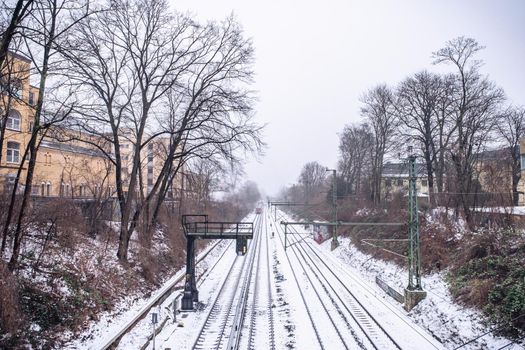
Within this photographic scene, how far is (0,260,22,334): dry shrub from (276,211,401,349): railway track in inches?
413

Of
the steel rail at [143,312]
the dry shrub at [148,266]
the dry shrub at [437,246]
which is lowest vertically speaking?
the steel rail at [143,312]

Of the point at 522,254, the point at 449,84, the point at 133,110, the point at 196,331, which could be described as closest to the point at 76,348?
the point at 196,331

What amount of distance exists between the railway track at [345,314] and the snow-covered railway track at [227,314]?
3770 mm

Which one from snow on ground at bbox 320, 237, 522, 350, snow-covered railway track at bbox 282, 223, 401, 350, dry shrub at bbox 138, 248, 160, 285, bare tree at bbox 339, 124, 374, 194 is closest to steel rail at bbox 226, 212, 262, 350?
snow-covered railway track at bbox 282, 223, 401, 350

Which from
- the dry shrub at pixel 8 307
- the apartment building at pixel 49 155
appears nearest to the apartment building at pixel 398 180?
the apartment building at pixel 49 155

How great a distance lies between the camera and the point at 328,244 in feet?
149

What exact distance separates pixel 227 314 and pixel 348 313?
5.74 m

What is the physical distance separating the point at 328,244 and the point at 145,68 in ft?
103

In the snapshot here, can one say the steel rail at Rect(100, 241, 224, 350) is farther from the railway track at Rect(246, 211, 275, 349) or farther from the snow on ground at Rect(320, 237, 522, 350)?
the snow on ground at Rect(320, 237, 522, 350)

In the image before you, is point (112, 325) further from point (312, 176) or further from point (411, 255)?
point (312, 176)

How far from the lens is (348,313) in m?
18.8

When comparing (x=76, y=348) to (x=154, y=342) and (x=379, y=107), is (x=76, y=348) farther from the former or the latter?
(x=379, y=107)

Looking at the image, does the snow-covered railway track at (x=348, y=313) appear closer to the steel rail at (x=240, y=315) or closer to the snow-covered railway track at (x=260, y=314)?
the snow-covered railway track at (x=260, y=314)

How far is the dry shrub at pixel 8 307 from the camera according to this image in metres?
11.0
